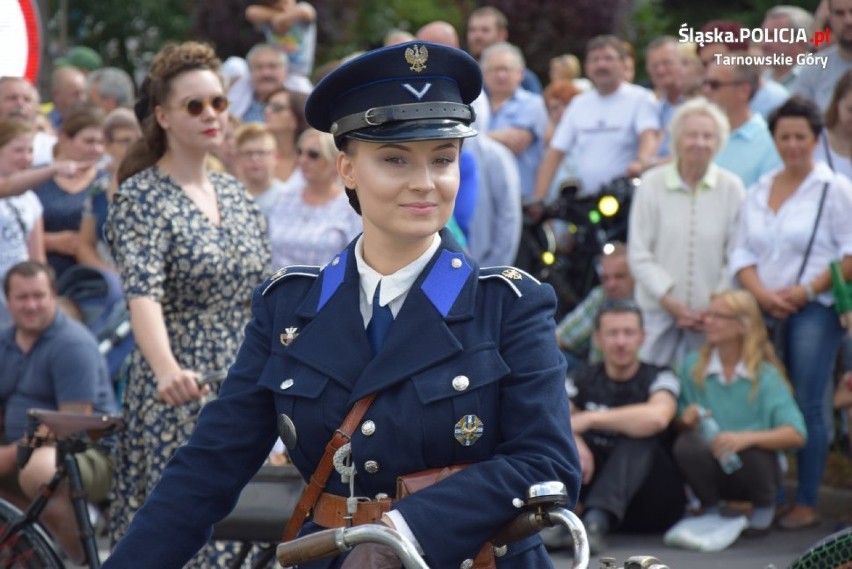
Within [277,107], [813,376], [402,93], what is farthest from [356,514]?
[277,107]

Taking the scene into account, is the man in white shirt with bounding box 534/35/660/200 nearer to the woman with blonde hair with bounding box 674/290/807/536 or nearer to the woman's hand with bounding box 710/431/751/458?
the woman with blonde hair with bounding box 674/290/807/536

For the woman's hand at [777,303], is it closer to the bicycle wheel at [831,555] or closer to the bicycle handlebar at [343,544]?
the bicycle wheel at [831,555]

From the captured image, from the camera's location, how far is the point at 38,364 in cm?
820

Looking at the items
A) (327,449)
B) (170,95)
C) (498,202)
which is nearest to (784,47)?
(498,202)

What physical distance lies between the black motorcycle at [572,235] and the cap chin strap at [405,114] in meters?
7.10

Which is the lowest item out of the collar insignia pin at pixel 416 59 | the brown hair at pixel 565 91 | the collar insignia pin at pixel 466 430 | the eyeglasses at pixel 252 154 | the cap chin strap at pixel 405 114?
the collar insignia pin at pixel 466 430

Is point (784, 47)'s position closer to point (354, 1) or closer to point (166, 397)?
point (166, 397)

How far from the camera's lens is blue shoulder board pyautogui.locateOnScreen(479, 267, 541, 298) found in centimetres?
329

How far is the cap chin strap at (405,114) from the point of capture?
325 centimetres

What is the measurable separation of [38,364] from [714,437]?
3.57 metres

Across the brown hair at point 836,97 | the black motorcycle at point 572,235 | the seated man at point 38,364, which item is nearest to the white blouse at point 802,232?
the brown hair at point 836,97

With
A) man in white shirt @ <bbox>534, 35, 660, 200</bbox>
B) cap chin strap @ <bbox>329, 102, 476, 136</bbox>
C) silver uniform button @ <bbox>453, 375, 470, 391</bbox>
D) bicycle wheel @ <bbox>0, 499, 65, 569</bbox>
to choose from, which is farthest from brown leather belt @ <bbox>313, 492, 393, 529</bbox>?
man in white shirt @ <bbox>534, 35, 660, 200</bbox>

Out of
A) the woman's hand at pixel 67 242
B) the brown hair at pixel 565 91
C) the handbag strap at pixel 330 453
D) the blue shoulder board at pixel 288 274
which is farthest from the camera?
the brown hair at pixel 565 91

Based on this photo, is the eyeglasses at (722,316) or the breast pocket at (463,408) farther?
the eyeglasses at (722,316)
